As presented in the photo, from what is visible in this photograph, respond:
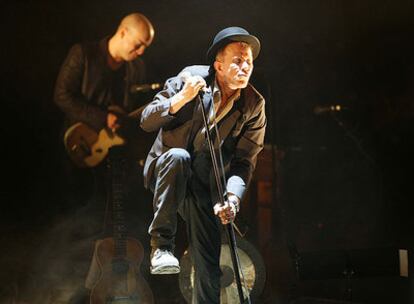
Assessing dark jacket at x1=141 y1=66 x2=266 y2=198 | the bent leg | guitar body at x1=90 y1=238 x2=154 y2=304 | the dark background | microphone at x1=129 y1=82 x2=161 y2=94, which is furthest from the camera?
microphone at x1=129 y1=82 x2=161 y2=94

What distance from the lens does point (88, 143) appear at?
17.0 ft

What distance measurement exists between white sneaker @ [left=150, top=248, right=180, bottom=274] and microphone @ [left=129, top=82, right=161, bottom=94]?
188 cm

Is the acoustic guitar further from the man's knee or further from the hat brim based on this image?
the hat brim

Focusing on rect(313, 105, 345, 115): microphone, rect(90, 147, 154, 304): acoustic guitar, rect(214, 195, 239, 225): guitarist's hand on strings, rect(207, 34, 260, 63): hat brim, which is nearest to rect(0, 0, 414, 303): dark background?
rect(313, 105, 345, 115): microphone

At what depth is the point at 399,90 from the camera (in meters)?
5.61

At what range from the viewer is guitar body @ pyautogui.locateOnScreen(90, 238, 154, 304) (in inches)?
186

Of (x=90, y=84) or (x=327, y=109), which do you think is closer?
(x=90, y=84)

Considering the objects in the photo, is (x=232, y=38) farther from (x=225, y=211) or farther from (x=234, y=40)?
(x=225, y=211)

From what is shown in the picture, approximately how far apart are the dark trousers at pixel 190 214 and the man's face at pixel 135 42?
5.41 feet

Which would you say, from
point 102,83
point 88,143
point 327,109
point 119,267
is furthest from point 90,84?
point 327,109

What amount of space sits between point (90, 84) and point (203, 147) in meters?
1.70

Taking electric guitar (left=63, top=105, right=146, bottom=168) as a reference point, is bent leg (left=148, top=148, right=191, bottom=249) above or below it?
below

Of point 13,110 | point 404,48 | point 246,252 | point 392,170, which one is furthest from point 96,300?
point 404,48

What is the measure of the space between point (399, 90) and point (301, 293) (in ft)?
6.38
